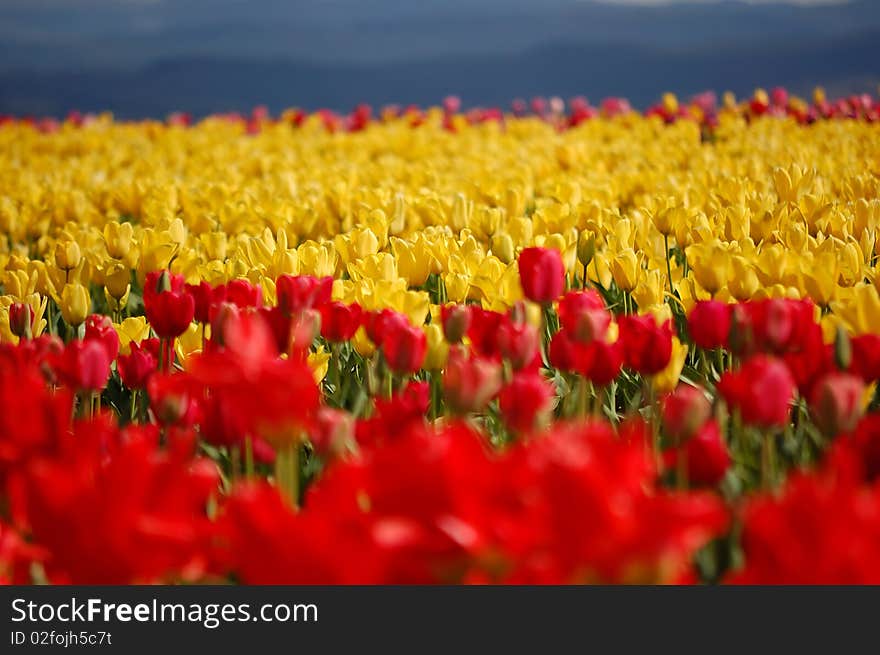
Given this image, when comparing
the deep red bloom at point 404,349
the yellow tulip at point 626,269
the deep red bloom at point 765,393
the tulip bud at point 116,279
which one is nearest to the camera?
the deep red bloom at point 765,393

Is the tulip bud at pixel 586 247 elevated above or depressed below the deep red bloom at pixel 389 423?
above

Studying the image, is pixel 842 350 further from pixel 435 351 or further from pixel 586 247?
pixel 586 247

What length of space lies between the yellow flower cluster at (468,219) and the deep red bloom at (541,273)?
211mm

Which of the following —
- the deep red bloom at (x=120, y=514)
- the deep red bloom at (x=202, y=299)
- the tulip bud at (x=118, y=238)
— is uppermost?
the tulip bud at (x=118, y=238)

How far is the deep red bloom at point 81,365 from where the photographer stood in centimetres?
177

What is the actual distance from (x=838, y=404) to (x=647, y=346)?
1.55 ft

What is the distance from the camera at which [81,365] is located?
1.77 meters

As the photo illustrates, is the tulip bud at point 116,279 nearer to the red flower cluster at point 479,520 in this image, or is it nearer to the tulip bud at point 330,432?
the tulip bud at point 330,432

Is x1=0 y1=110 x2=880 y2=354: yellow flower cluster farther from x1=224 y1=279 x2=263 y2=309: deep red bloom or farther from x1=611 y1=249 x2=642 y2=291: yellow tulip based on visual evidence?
x1=224 y1=279 x2=263 y2=309: deep red bloom

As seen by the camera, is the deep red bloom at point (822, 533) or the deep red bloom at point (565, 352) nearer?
the deep red bloom at point (822, 533)

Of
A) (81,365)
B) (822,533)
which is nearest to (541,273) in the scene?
(81,365)

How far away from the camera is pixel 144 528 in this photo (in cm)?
108

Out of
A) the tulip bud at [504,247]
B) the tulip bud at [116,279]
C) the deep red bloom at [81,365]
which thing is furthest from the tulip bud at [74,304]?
the tulip bud at [504,247]

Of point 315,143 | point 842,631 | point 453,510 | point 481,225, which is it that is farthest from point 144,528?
point 315,143
